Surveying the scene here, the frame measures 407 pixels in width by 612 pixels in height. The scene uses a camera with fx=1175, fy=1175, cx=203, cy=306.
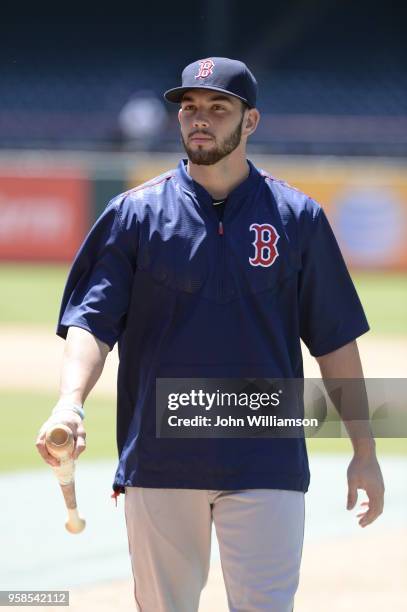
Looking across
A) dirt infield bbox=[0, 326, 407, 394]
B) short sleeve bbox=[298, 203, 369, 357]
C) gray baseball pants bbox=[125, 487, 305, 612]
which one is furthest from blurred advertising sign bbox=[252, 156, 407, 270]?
gray baseball pants bbox=[125, 487, 305, 612]

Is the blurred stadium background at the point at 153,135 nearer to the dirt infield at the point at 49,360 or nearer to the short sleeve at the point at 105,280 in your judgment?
the dirt infield at the point at 49,360

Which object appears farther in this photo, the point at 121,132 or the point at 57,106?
the point at 57,106

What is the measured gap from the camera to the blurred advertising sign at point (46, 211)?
Result: 1988 cm

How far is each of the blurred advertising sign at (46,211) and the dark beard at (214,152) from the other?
16442 millimetres

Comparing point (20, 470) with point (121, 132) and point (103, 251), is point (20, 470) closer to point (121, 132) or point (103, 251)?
point (103, 251)

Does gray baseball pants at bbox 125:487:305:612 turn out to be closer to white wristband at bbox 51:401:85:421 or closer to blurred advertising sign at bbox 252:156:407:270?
white wristband at bbox 51:401:85:421

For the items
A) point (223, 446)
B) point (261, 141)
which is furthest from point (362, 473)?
point (261, 141)

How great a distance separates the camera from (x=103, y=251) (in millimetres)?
3447

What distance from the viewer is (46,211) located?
2002cm

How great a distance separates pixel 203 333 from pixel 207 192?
0.45 m

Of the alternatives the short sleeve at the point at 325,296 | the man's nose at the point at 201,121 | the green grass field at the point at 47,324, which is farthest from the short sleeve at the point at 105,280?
the green grass field at the point at 47,324

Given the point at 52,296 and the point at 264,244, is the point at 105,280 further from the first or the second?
the point at 52,296

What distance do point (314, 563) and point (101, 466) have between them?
8.19 ft

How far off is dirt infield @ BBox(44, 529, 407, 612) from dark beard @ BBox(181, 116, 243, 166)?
2.28 m
